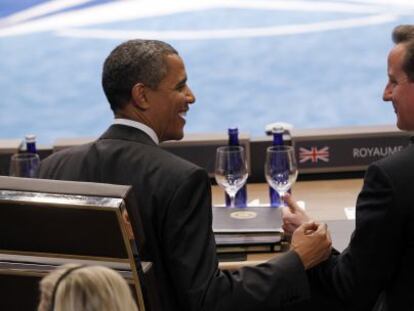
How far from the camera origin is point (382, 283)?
2197 mm

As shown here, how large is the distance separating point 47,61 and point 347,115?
10.9ft

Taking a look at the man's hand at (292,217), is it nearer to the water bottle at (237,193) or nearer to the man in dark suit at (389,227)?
the man in dark suit at (389,227)

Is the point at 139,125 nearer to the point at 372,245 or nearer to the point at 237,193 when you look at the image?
the point at 372,245

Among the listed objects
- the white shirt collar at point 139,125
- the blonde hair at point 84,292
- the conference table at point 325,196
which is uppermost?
the blonde hair at point 84,292

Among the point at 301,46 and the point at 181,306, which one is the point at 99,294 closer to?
the point at 181,306

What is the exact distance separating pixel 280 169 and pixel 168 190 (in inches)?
36.1

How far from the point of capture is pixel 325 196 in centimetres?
328

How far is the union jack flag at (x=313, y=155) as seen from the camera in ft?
11.3

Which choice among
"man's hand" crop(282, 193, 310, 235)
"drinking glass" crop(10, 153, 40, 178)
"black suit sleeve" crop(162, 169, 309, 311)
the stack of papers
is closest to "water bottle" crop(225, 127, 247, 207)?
the stack of papers

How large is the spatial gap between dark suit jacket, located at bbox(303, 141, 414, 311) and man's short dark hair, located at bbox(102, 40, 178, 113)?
22.6 inches

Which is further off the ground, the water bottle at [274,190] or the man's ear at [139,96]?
the man's ear at [139,96]

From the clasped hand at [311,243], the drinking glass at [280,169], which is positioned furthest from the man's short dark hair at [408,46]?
the drinking glass at [280,169]

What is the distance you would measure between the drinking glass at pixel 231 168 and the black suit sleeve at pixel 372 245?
742 mm

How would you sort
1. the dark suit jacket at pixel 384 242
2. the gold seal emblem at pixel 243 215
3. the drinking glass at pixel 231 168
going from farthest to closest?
the drinking glass at pixel 231 168 → the gold seal emblem at pixel 243 215 → the dark suit jacket at pixel 384 242
